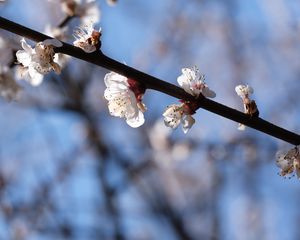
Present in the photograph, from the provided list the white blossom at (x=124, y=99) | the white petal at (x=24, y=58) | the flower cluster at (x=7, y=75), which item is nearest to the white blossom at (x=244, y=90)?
the white blossom at (x=124, y=99)

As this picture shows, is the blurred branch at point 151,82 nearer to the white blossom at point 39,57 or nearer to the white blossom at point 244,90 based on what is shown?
the white blossom at point 39,57

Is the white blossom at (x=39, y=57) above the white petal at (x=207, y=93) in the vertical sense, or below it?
below

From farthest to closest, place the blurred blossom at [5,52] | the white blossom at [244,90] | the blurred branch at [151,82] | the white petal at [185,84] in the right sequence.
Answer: the blurred blossom at [5,52]
the white blossom at [244,90]
the white petal at [185,84]
the blurred branch at [151,82]

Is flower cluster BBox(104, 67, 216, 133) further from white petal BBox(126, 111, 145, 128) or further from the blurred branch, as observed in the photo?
the blurred branch

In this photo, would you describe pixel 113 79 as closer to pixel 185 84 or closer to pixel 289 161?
pixel 185 84

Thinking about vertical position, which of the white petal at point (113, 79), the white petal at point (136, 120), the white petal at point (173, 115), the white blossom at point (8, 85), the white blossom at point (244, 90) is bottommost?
the white petal at point (136, 120)

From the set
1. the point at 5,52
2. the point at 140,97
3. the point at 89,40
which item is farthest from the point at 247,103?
the point at 5,52
